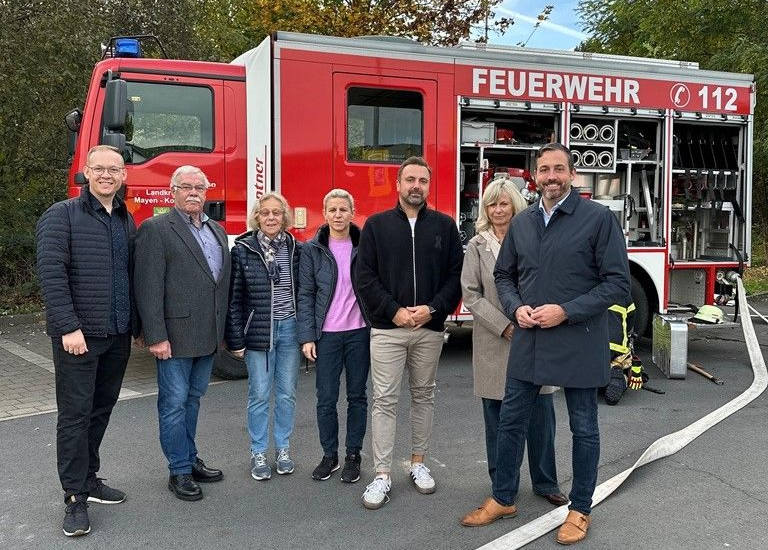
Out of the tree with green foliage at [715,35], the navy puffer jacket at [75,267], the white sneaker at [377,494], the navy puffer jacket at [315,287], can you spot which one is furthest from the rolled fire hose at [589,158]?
the tree with green foliage at [715,35]

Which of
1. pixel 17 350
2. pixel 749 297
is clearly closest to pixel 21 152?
pixel 17 350

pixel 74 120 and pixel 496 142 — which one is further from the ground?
pixel 74 120

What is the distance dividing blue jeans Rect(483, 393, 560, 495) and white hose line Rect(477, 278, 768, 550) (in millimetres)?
189

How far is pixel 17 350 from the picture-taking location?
8.01 m

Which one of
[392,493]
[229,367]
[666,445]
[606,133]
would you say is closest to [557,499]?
[392,493]

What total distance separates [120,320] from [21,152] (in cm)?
768

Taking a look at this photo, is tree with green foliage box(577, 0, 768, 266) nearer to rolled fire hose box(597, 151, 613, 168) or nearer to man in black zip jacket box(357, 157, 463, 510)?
rolled fire hose box(597, 151, 613, 168)

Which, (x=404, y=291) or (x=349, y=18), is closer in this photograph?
(x=404, y=291)

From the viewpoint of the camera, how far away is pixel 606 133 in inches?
282

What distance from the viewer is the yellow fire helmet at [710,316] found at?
23.6ft

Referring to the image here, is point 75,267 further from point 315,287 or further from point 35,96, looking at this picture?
point 35,96

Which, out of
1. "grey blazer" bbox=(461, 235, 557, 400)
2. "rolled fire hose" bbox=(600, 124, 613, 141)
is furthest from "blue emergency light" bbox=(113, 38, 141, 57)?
"rolled fire hose" bbox=(600, 124, 613, 141)

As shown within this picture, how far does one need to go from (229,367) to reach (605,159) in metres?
4.21

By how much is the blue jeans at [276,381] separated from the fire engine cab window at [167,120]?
2.68 meters
